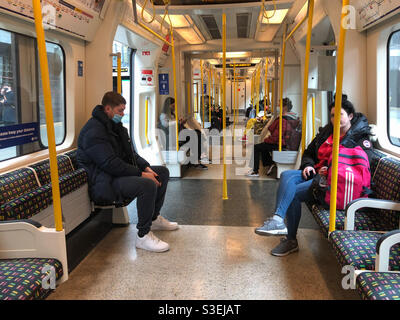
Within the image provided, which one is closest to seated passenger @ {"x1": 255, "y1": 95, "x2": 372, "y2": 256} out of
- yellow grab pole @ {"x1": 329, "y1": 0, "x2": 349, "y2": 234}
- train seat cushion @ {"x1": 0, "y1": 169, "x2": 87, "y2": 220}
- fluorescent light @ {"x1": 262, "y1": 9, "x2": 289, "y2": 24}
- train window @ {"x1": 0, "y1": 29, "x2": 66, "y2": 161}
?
yellow grab pole @ {"x1": 329, "y1": 0, "x2": 349, "y2": 234}

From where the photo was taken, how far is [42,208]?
2805mm

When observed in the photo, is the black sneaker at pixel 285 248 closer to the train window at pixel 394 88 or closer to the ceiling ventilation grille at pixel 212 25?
the train window at pixel 394 88

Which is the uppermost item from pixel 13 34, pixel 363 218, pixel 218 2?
pixel 218 2

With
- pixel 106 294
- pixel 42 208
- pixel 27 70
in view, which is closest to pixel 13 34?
pixel 27 70

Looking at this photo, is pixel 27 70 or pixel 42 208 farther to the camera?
pixel 27 70

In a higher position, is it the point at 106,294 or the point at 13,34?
the point at 13,34

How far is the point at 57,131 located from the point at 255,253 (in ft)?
7.91

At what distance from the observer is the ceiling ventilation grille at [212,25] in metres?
6.36

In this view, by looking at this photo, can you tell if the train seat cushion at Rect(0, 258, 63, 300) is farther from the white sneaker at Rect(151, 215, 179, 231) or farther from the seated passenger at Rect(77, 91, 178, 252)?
the white sneaker at Rect(151, 215, 179, 231)

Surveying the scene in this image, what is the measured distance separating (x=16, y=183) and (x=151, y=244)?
126cm

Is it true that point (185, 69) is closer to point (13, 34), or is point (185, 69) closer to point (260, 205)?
point (260, 205)

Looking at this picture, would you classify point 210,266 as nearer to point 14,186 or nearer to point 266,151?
point 14,186

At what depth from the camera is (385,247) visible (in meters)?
2.00

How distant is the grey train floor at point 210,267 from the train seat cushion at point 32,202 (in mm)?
622
